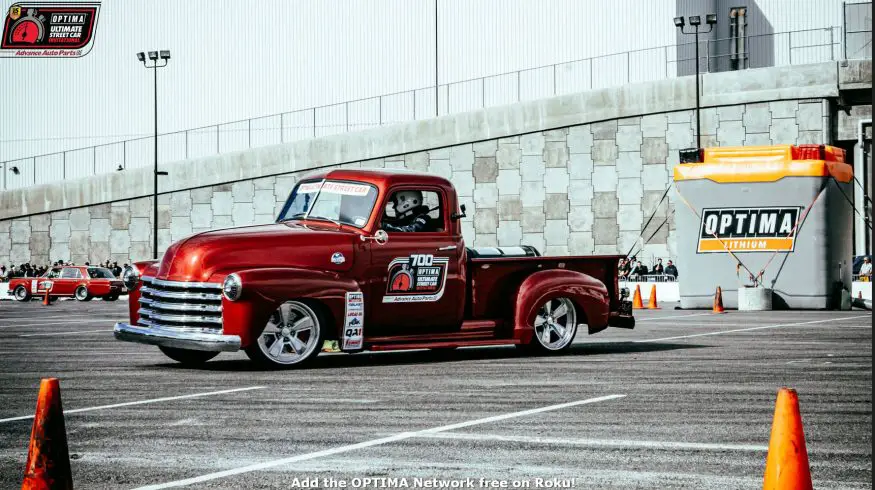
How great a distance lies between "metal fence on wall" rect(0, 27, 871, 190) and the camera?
48250 millimetres

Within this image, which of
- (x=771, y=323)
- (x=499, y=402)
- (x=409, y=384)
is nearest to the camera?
(x=499, y=402)

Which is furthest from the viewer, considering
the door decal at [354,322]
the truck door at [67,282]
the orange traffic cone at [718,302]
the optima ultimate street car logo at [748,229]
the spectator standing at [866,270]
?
the truck door at [67,282]

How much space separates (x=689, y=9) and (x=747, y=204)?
23.9 metres

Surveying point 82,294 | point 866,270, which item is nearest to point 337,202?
point 866,270

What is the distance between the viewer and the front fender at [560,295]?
1447 cm

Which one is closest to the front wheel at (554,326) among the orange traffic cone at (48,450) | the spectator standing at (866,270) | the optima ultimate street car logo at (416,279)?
the optima ultimate street car logo at (416,279)

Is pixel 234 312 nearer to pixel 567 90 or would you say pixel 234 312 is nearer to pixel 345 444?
pixel 345 444

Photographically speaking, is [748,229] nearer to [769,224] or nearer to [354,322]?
[769,224]

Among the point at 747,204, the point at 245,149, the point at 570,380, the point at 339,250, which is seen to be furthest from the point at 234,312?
the point at 245,149

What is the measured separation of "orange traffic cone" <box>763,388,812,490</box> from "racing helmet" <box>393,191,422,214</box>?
8.97 m

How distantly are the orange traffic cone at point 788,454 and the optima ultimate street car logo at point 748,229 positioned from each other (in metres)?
24.5

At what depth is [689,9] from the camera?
51594 millimetres

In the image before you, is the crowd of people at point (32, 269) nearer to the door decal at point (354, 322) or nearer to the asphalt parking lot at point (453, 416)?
the asphalt parking lot at point (453, 416)

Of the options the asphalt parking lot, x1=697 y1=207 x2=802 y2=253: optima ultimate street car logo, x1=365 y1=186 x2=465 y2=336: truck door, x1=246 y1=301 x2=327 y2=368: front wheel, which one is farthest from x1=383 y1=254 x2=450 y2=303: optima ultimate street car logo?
x1=697 y1=207 x2=802 y2=253: optima ultimate street car logo
